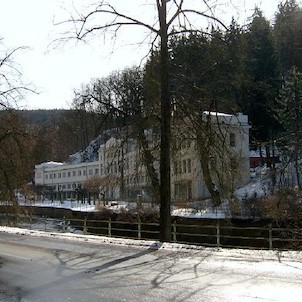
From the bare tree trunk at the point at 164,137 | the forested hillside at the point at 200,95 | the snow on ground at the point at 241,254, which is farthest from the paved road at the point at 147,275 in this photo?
the forested hillside at the point at 200,95

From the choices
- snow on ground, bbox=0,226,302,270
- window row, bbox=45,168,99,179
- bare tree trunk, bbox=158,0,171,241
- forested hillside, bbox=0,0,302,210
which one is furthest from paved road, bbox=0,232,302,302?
window row, bbox=45,168,99,179

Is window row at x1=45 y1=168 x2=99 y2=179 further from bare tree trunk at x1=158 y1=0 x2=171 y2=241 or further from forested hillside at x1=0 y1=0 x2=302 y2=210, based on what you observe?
bare tree trunk at x1=158 y1=0 x2=171 y2=241

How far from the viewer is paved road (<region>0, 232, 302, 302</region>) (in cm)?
851

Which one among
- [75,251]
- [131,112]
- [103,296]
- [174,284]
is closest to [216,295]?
[174,284]

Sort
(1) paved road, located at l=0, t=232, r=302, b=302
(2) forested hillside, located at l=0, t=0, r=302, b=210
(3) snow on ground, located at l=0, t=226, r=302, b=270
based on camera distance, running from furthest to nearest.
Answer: (2) forested hillside, located at l=0, t=0, r=302, b=210
(3) snow on ground, located at l=0, t=226, r=302, b=270
(1) paved road, located at l=0, t=232, r=302, b=302

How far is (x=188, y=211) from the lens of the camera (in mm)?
40250

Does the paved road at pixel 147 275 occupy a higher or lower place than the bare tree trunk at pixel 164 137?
lower

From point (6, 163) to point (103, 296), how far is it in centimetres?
2284

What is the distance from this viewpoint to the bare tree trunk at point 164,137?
18.2 meters

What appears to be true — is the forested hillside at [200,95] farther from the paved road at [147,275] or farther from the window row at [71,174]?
the window row at [71,174]

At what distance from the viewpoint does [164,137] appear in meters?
18.2

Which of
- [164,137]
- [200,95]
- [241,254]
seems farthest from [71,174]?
[241,254]

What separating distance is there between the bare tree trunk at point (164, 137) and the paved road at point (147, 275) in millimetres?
2846

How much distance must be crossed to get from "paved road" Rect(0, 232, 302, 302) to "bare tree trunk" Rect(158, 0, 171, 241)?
2.85 m
